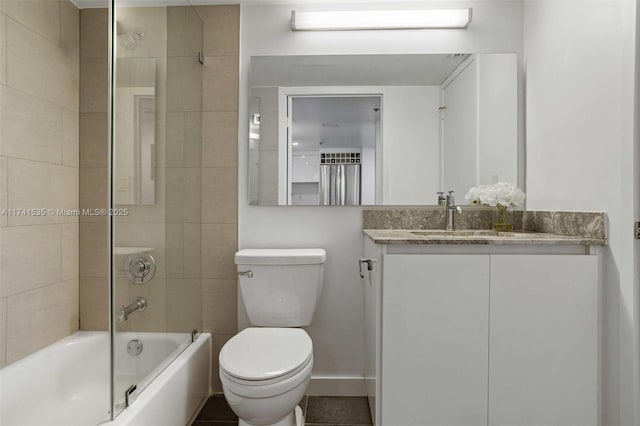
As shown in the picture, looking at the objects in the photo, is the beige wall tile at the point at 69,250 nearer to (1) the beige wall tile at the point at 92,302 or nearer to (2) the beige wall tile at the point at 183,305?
(1) the beige wall tile at the point at 92,302

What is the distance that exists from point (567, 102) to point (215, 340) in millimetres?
1984

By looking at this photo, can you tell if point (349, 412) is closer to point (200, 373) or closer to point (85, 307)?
point (200, 373)

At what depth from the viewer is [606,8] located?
4.23 ft

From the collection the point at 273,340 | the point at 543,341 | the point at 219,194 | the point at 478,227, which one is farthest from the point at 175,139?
the point at 543,341

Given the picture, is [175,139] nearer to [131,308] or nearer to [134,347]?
[131,308]

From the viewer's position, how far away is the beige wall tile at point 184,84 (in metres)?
1.54

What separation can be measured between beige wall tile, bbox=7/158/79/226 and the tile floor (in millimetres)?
1100

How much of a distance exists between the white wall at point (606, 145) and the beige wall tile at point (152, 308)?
5.47ft

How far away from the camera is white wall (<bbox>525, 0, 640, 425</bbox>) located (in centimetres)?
123

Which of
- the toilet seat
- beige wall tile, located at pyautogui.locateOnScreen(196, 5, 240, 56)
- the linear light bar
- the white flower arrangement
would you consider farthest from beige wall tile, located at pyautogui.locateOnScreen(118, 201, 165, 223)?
the white flower arrangement

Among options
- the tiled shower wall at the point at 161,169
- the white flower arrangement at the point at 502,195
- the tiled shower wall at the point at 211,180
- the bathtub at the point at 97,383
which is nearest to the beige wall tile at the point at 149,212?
the tiled shower wall at the point at 161,169

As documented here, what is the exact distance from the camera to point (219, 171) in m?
1.94

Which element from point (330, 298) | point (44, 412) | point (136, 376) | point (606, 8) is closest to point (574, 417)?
point (330, 298)

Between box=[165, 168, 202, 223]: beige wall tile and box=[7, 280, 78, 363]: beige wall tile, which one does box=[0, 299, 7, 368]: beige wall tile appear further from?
box=[165, 168, 202, 223]: beige wall tile
